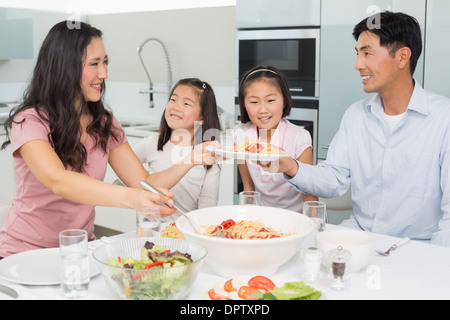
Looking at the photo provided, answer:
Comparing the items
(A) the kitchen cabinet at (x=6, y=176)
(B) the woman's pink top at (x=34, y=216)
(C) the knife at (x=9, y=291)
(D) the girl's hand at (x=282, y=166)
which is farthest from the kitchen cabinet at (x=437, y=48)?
(A) the kitchen cabinet at (x=6, y=176)

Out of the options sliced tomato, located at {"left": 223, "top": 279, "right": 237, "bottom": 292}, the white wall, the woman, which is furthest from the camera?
the white wall

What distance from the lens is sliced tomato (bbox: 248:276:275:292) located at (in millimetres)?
1215

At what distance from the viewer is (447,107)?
83.9 inches

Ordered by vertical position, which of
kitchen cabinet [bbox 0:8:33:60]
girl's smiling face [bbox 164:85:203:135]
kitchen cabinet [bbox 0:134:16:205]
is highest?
kitchen cabinet [bbox 0:8:33:60]

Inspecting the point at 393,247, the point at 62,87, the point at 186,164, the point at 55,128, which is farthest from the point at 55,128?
the point at 393,247

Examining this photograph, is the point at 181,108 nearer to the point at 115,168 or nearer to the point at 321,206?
the point at 115,168

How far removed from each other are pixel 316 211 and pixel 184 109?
3.35 ft

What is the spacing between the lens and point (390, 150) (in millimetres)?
2164

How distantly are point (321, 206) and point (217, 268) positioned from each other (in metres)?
0.42

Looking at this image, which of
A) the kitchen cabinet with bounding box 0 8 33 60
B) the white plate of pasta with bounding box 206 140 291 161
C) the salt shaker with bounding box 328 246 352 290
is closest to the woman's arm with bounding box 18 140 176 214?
the white plate of pasta with bounding box 206 140 291 161

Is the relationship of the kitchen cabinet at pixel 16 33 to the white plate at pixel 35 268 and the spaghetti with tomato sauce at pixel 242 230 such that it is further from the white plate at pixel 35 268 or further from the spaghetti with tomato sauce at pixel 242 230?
the spaghetti with tomato sauce at pixel 242 230

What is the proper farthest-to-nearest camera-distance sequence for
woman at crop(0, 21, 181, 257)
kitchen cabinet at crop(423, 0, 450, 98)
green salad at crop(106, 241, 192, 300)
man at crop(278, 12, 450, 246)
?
kitchen cabinet at crop(423, 0, 450, 98), man at crop(278, 12, 450, 246), woman at crop(0, 21, 181, 257), green salad at crop(106, 241, 192, 300)

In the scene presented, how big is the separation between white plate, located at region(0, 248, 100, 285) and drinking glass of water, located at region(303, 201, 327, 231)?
2.03ft

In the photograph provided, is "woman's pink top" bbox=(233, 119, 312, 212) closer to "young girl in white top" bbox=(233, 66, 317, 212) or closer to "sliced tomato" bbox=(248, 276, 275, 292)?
"young girl in white top" bbox=(233, 66, 317, 212)
